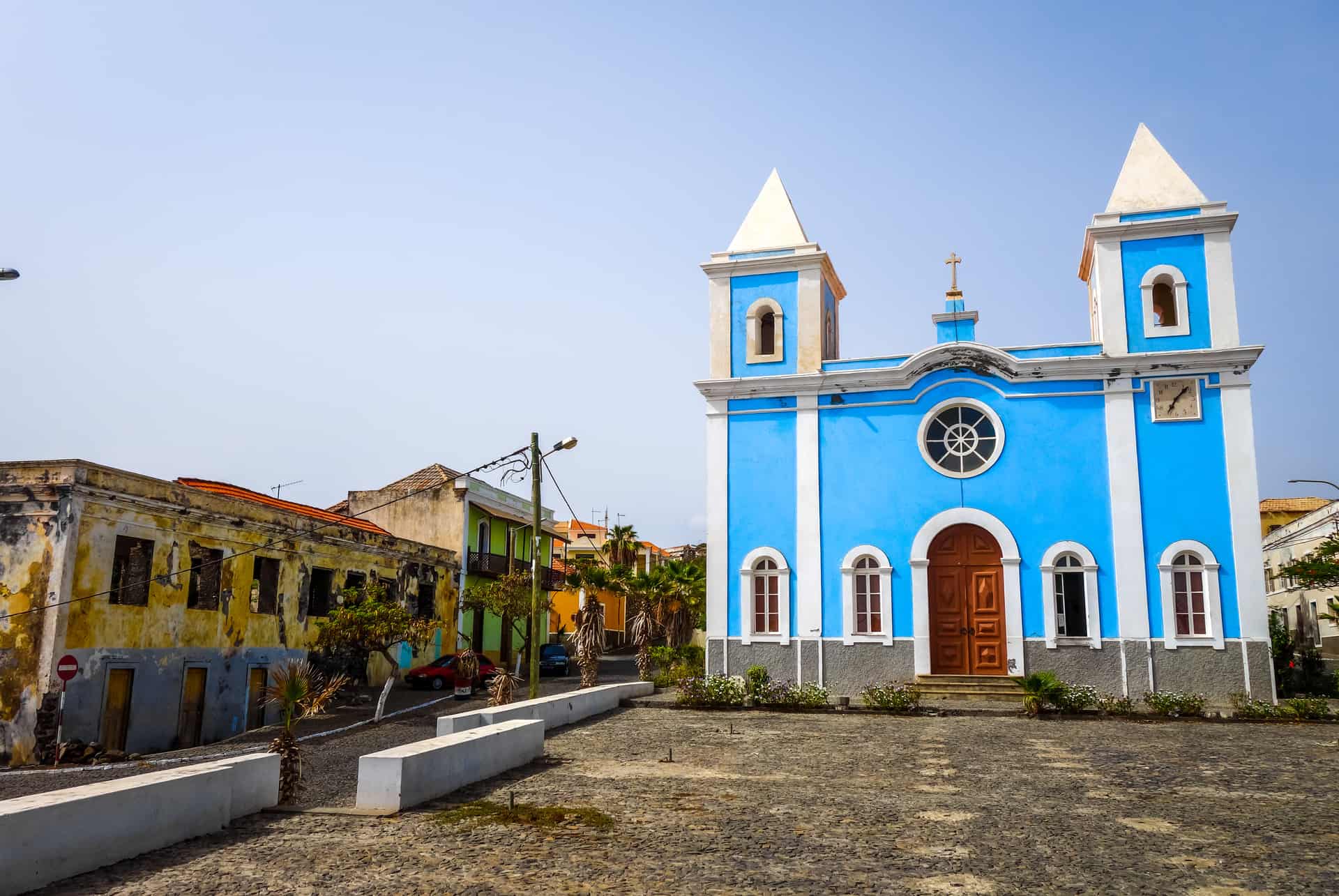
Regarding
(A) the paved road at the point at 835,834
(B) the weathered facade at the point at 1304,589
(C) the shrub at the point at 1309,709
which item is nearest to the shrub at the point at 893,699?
(A) the paved road at the point at 835,834

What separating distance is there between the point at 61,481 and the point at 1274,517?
5531 cm

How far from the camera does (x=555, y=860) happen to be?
6633mm

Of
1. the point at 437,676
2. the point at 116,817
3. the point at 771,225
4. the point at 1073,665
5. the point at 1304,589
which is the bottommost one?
the point at 437,676

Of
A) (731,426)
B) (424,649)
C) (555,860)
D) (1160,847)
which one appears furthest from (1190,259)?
(424,649)

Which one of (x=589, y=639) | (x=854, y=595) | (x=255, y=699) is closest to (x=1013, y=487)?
(x=854, y=595)

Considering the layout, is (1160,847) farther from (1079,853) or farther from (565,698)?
(565,698)

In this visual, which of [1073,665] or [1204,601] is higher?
[1204,601]

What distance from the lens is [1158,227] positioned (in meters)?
20.7

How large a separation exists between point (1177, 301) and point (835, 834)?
17.0 metres

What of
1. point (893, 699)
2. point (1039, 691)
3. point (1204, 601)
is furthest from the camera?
point (1204, 601)

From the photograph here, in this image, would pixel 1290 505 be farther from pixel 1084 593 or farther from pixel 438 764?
pixel 438 764

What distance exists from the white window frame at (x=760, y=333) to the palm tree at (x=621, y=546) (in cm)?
2043

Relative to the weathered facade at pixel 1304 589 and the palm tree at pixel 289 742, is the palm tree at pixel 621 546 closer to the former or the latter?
the weathered facade at pixel 1304 589

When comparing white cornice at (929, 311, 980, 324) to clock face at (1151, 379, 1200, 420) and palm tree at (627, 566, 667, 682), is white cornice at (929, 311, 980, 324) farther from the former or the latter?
palm tree at (627, 566, 667, 682)
